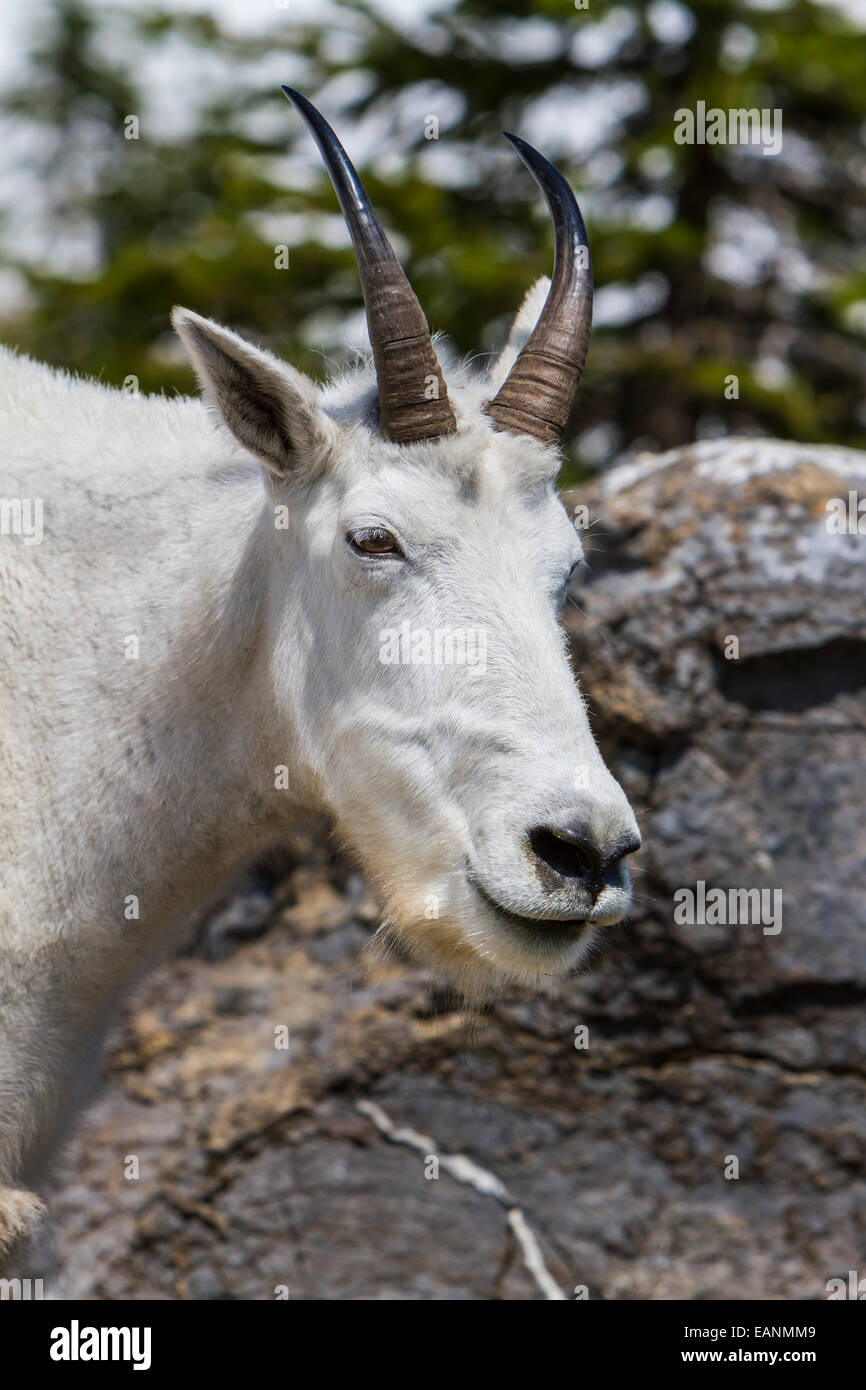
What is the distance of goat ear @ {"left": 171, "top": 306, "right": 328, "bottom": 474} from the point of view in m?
3.99

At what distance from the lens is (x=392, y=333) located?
4160 millimetres

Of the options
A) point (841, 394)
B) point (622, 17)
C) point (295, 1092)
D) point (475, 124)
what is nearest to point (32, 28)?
point (475, 124)

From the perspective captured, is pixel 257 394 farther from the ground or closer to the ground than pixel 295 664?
farther from the ground

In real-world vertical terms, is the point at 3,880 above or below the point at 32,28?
below

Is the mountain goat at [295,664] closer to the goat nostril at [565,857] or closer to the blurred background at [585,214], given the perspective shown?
the goat nostril at [565,857]

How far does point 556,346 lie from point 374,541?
1003 mm

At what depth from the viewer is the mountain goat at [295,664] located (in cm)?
383

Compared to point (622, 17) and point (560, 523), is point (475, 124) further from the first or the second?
point (560, 523)

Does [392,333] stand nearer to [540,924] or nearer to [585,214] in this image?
[540,924]

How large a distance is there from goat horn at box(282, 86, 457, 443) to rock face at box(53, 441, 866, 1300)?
254 cm

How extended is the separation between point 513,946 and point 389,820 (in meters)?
0.60

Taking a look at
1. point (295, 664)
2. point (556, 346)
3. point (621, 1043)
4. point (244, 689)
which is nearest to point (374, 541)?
point (295, 664)

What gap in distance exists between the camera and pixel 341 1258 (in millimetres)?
6117

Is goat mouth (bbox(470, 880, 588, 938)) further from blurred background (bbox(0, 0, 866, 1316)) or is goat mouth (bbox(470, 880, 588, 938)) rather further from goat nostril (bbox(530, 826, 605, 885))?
blurred background (bbox(0, 0, 866, 1316))
